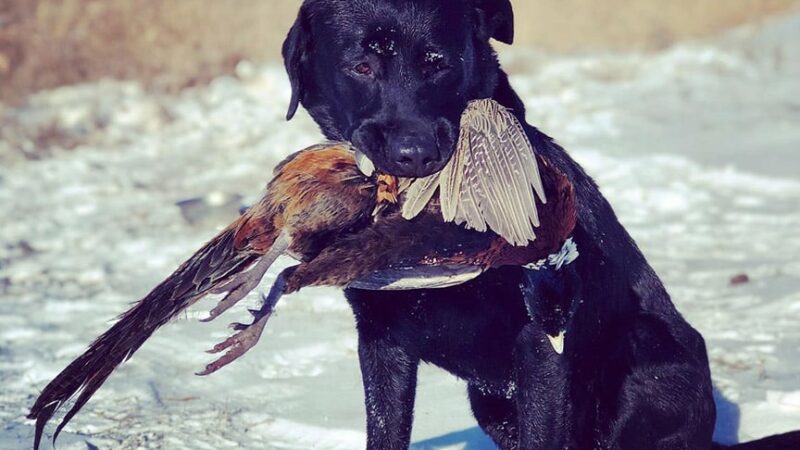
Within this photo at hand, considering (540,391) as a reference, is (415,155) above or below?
above

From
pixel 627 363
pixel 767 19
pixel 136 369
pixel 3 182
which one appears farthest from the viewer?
pixel 767 19

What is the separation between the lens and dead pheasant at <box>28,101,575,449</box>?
2289mm

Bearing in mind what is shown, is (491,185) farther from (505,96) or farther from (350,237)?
(505,96)

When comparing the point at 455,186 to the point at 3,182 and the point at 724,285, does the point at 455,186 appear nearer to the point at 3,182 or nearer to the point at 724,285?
the point at 724,285

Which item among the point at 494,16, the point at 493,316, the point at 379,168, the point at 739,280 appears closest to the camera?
the point at 379,168

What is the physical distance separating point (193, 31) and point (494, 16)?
737cm

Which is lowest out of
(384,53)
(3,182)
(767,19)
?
(384,53)

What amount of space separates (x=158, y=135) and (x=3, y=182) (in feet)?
4.93

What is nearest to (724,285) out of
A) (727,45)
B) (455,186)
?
(455,186)

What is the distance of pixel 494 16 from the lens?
330 centimetres

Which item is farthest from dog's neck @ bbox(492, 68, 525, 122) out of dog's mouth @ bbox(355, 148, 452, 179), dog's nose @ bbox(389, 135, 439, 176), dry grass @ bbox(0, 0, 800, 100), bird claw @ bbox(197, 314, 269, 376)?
dry grass @ bbox(0, 0, 800, 100)

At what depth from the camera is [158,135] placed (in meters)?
8.45

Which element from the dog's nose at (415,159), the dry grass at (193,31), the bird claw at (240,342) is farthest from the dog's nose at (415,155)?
the dry grass at (193,31)

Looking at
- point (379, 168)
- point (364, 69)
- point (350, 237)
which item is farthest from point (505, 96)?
point (350, 237)
